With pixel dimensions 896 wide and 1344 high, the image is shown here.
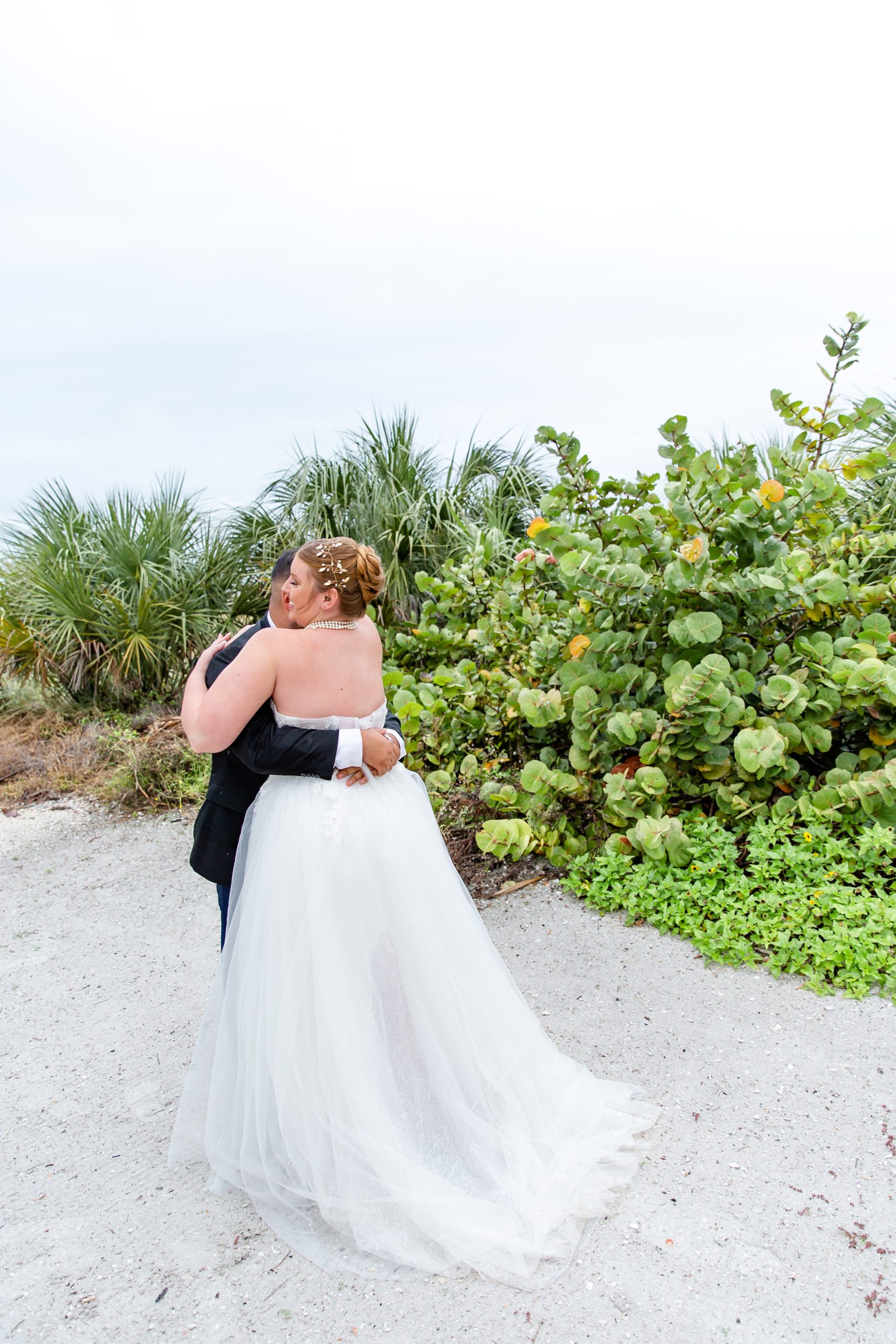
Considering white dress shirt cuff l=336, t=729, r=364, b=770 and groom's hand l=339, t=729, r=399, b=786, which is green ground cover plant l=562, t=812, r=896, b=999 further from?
white dress shirt cuff l=336, t=729, r=364, b=770

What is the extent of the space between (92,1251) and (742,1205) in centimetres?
193

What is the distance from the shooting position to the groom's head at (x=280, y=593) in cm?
277

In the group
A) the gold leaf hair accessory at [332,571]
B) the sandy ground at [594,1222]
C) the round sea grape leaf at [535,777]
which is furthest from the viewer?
the round sea grape leaf at [535,777]

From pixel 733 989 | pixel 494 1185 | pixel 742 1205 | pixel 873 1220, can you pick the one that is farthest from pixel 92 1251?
pixel 733 989

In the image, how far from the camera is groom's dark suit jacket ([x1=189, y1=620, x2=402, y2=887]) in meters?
2.67

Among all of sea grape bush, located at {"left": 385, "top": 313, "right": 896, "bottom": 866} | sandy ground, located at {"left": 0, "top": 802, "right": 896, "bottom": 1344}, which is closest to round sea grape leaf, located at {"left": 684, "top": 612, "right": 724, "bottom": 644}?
sea grape bush, located at {"left": 385, "top": 313, "right": 896, "bottom": 866}

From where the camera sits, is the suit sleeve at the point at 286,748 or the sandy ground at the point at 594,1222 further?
the suit sleeve at the point at 286,748

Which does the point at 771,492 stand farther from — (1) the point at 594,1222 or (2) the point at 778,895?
(1) the point at 594,1222

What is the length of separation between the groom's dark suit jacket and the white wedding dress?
0.06m

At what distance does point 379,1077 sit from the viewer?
2.62m

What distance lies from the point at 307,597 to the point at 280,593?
0.44 ft

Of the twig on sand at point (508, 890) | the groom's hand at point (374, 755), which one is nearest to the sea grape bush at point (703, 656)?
the twig on sand at point (508, 890)

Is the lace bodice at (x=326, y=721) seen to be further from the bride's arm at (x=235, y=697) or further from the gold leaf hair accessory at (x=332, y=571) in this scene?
the gold leaf hair accessory at (x=332, y=571)

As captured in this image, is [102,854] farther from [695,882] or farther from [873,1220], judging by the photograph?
[873,1220]
